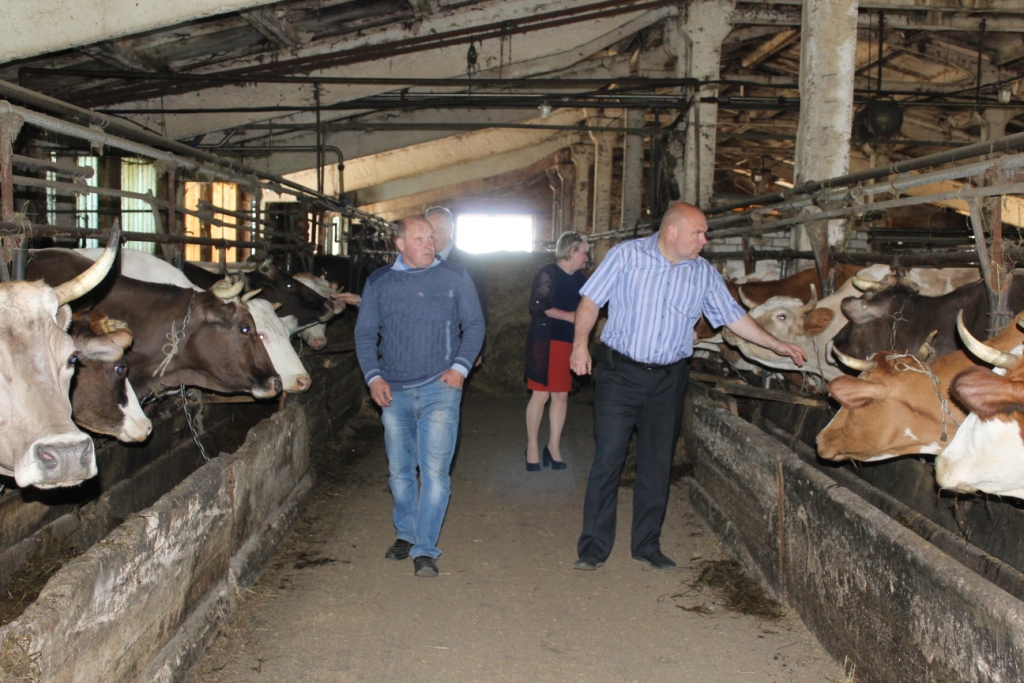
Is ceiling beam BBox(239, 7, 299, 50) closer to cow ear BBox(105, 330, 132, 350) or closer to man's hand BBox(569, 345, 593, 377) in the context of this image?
cow ear BBox(105, 330, 132, 350)

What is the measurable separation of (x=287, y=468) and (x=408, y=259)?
1671mm

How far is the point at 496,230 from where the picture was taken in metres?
34.1

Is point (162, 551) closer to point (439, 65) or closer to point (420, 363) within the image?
point (420, 363)

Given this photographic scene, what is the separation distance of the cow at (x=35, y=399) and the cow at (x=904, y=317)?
179 inches

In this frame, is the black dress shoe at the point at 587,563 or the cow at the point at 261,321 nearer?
the black dress shoe at the point at 587,563

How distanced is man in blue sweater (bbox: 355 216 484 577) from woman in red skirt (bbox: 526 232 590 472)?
2.07 meters

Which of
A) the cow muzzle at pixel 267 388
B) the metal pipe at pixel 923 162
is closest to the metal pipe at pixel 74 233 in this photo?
the cow muzzle at pixel 267 388

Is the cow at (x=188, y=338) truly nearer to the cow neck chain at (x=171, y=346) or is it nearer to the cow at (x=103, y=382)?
the cow neck chain at (x=171, y=346)

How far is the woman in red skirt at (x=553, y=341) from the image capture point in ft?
23.0

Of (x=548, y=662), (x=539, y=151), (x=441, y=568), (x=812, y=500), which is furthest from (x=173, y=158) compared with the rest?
(x=539, y=151)

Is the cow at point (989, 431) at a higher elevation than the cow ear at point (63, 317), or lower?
lower

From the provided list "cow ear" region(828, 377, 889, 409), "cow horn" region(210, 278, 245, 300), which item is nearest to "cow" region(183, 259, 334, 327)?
"cow horn" region(210, 278, 245, 300)

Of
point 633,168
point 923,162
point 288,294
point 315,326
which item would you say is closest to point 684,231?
point 923,162

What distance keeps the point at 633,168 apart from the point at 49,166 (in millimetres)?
14679
